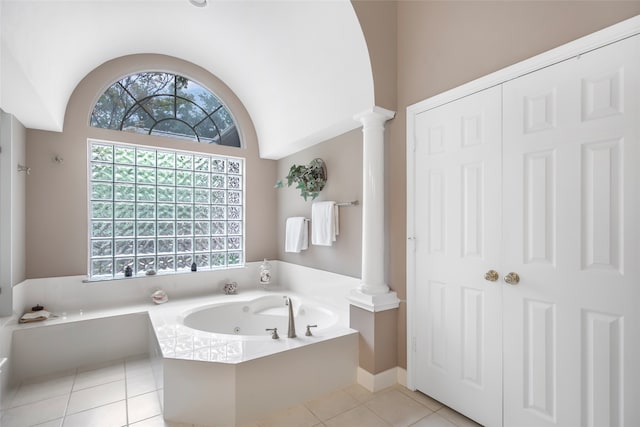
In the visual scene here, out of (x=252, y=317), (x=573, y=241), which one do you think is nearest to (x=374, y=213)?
(x=573, y=241)

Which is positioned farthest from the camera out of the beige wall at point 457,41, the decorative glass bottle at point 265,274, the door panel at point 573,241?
the decorative glass bottle at point 265,274

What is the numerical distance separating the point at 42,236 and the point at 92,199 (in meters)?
0.51

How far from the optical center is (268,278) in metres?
3.84

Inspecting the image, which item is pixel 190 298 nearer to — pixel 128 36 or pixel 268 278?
pixel 268 278

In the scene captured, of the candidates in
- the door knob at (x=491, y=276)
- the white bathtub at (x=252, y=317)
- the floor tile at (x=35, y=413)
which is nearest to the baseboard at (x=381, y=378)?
the white bathtub at (x=252, y=317)

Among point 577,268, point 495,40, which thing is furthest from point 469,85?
point 577,268

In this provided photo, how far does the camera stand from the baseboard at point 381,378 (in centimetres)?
232

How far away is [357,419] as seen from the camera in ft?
6.55

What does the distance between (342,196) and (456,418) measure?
6.22 ft

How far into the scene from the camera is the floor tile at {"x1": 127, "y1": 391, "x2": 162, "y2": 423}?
6.59ft

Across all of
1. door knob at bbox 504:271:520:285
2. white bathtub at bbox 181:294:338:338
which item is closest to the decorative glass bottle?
white bathtub at bbox 181:294:338:338

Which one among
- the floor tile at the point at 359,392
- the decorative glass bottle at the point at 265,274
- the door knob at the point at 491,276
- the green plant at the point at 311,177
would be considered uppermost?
the green plant at the point at 311,177

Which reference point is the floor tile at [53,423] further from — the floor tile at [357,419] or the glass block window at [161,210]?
the floor tile at [357,419]

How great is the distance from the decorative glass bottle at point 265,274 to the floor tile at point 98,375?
5.17 ft
